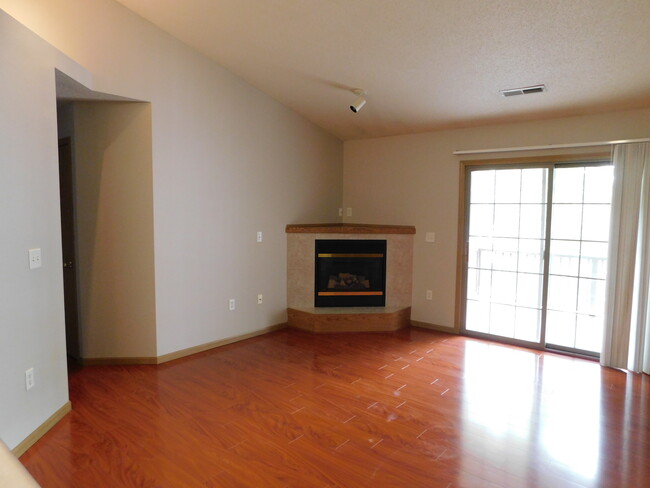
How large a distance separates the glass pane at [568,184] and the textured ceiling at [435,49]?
0.58 m

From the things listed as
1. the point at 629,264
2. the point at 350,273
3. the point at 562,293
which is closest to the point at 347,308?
the point at 350,273

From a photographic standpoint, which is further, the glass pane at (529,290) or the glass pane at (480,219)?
the glass pane at (480,219)

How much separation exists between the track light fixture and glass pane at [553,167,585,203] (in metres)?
2.09

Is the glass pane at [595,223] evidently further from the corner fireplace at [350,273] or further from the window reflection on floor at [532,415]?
the corner fireplace at [350,273]

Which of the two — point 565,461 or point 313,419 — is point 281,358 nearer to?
point 313,419

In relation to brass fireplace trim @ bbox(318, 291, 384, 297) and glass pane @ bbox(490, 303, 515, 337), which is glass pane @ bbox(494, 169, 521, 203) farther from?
brass fireplace trim @ bbox(318, 291, 384, 297)

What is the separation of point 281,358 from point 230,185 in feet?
5.97

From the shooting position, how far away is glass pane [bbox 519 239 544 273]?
4.26m

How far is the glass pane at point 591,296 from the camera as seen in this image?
396 cm

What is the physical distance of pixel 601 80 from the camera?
319cm

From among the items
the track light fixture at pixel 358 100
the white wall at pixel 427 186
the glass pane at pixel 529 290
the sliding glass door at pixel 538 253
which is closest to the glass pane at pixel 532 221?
the sliding glass door at pixel 538 253

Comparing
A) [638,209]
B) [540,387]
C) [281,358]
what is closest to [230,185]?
[281,358]

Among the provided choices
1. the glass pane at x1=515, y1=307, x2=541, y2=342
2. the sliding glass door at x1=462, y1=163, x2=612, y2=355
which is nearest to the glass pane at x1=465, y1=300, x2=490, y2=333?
the sliding glass door at x1=462, y1=163, x2=612, y2=355

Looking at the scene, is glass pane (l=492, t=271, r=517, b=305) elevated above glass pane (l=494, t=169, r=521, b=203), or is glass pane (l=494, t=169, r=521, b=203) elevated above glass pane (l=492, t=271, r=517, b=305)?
glass pane (l=494, t=169, r=521, b=203)
